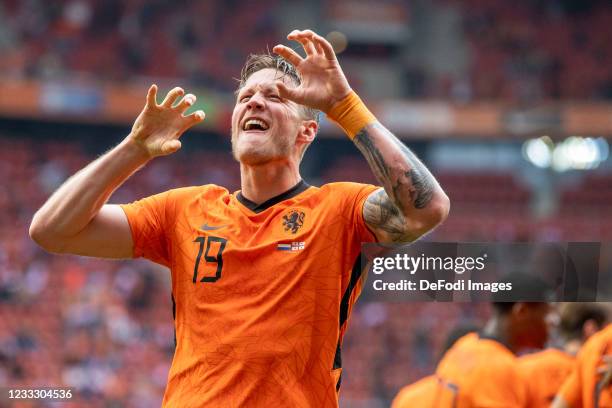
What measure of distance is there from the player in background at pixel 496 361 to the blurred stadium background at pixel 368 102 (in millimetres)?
12499

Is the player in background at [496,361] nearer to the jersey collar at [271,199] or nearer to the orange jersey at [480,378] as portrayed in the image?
the orange jersey at [480,378]

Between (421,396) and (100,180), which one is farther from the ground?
(100,180)

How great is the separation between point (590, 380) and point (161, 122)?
2.07 metres

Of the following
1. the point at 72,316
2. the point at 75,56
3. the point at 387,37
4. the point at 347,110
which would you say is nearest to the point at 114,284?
the point at 72,316

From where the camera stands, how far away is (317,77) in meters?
3.17

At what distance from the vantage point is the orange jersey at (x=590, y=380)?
12.6 feet

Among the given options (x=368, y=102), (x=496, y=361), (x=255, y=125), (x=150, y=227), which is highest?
(x=368, y=102)

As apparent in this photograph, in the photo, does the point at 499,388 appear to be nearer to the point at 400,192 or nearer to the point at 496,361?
the point at 496,361

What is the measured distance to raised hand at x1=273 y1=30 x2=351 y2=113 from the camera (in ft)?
10.3

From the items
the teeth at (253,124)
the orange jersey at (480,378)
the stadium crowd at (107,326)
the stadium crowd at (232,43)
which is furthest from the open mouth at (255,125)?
the stadium crowd at (232,43)

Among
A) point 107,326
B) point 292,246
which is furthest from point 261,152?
point 107,326

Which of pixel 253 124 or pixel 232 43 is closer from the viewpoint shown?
pixel 253 124

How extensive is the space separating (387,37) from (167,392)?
85.0 ft

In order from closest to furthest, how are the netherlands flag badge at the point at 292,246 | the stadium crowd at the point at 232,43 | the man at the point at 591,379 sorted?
the netherlands flag badge at the point at 292,246, the man at the point at 591,379, the stadium crowd at the point at 232,43
